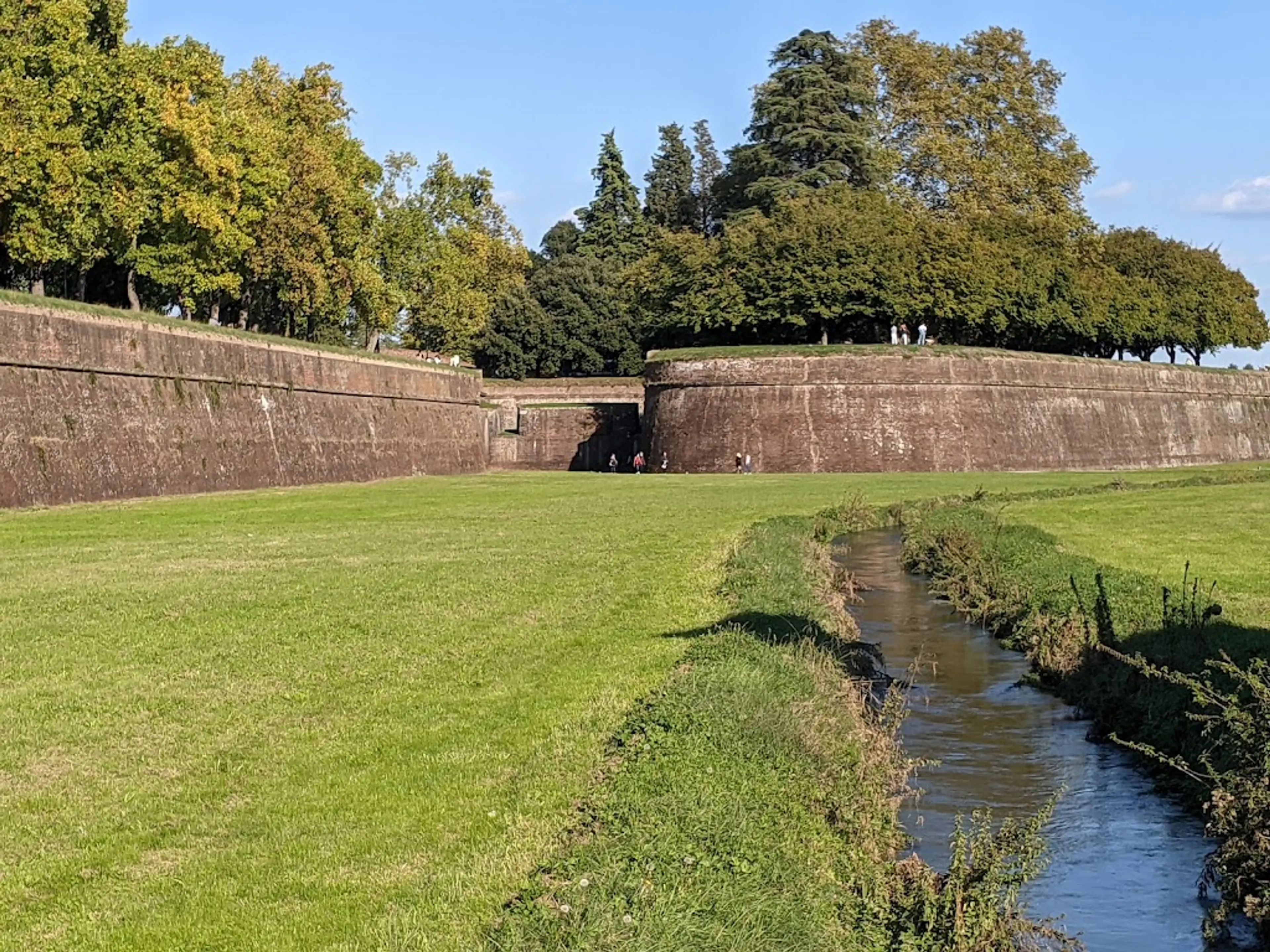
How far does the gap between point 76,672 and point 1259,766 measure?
781 cm

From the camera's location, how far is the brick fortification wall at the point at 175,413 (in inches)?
1073

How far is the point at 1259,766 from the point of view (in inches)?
311

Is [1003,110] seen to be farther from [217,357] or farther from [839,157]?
[217,357]

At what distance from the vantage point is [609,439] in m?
62.2

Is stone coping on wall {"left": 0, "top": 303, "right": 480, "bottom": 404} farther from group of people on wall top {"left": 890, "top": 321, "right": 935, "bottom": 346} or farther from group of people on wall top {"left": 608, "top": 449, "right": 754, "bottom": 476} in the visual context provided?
group of people on wall top {"left": 890, "top": 321, "right": 935, "bottom": 346}

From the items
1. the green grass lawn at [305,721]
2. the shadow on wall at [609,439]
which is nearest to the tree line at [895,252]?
the shadow on wall at [609,439]

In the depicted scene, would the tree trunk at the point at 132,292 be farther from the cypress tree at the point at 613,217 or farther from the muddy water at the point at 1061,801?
the cypress tree at the point at 613,217

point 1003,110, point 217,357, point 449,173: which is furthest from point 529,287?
point 217,357

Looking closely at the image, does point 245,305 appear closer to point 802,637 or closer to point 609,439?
point 609,439

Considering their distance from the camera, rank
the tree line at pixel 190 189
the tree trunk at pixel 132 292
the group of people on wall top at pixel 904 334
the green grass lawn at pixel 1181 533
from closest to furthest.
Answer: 1. the green grass lawn at pixel 1181 533
2. the tree line at pixel 190 189
3. the tree trunk at pixel 132 292
4. the group of people on wall top at pixel 904 334

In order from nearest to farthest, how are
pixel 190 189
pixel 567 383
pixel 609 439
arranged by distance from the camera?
pixel 190 189 < pixel 609 439 < pixel 567 383

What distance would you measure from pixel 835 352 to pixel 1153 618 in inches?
1491

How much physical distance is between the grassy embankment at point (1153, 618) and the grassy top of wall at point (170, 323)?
17.3 m

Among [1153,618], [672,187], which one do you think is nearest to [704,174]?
[672,187]
